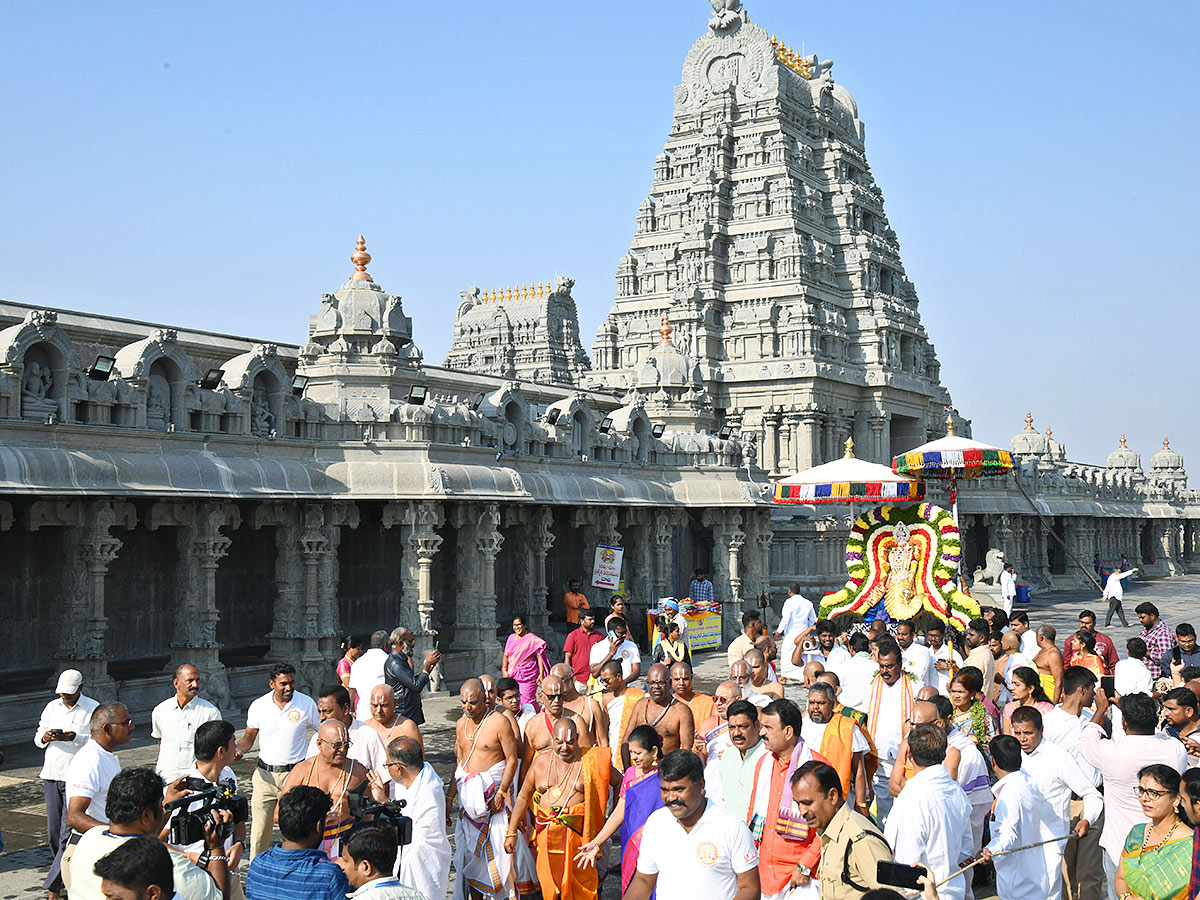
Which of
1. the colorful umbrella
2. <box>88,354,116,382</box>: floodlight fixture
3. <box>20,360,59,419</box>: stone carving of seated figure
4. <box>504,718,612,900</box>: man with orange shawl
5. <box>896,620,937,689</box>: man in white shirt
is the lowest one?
<box>504,718,612,900</box>: man with orange shawl

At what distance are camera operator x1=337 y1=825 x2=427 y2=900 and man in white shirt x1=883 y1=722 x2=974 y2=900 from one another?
2.63m

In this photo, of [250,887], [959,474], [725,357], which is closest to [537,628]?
[959,474]

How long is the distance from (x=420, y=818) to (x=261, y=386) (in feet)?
39.0

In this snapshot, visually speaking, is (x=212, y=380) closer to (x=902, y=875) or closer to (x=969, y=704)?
(x=969, y=704)

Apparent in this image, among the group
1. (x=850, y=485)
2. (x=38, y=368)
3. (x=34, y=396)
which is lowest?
(x=850, y=485)

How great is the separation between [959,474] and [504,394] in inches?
336

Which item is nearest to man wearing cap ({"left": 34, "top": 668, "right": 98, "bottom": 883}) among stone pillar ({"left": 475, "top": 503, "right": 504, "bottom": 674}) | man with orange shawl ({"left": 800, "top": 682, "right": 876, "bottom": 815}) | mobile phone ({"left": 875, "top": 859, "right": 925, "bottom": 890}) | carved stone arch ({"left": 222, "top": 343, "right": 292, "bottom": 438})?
man with orange shawl ({"left": 800, "top": 682, "right": 876, "bottom": 815})

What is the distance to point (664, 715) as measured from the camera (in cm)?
830

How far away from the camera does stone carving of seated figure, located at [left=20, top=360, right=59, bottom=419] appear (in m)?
14.2

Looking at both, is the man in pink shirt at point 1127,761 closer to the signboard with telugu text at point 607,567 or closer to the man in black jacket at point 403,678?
the man in black jacket at point 403,678

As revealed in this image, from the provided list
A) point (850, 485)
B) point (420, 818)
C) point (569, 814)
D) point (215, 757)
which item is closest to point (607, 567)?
point (850, 485)

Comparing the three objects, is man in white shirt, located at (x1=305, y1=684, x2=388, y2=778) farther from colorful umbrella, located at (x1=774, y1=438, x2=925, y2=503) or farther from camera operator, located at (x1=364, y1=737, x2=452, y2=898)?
colorful umbrella, located at (x1=774, y1=438, x2=925, y2=503)

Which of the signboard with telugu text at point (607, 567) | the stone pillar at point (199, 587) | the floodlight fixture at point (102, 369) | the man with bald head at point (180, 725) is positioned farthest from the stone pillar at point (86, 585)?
the signboard with telugu text at point (607, 567)

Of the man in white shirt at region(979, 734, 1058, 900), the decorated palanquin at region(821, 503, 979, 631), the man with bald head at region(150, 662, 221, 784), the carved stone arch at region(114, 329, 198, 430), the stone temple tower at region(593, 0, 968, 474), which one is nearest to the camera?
the man in white shirt at region(979, 734, 1058, 900)
